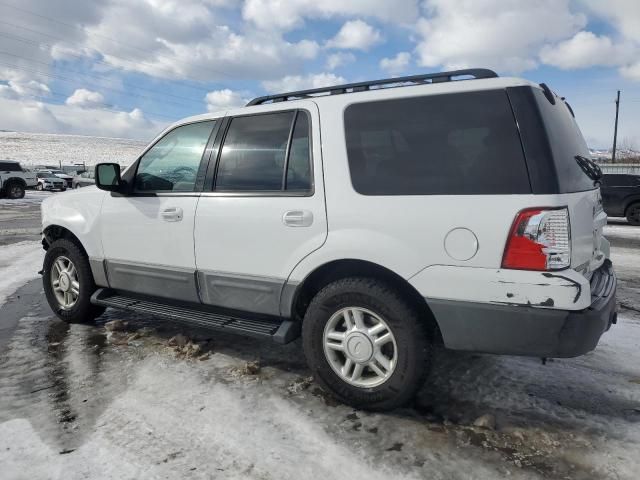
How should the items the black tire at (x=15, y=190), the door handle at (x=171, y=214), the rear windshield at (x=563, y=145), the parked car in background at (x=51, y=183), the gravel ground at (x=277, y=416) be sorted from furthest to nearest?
the parked car in background at (x=51, y=183) → the black tire at (x=15, y=190) → the door handle at (x=171, y=214) → the rear windshield at (x=563, y=145) → the gravel ground at (x=277, y=416)

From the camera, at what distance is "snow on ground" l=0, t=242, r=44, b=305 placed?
6.32 meters

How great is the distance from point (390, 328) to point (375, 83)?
158cm

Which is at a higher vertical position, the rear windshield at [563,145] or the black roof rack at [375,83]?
the black roof rack at [375,83]

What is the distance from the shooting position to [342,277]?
121 inches

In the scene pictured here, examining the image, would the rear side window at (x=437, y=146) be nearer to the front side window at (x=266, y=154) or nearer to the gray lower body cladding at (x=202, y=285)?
the front side window at (x=266, y=154)

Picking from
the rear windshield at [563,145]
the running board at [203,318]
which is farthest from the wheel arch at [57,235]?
the rear windshield at [563,145]

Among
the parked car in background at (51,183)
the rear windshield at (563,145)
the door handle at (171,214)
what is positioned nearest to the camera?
the rear windshield at (563,145)

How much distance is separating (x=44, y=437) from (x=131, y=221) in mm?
1821

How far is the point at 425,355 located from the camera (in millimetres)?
2762

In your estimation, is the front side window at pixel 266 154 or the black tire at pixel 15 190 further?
the black tire at pixel 15 190

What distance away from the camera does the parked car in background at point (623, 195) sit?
42.5 ft

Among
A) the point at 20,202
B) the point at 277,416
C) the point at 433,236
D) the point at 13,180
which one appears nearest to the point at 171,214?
the point at 277,416

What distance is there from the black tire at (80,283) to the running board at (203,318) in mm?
168

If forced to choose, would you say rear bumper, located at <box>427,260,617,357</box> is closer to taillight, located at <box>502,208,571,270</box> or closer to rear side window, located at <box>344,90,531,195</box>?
taillight, located at <box>502,208,571,270</box>
